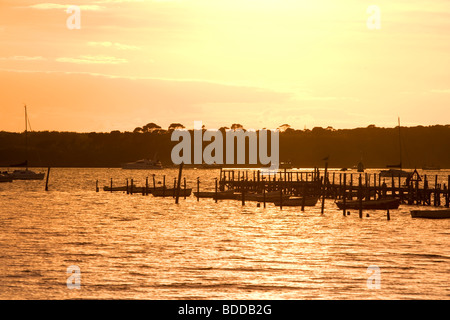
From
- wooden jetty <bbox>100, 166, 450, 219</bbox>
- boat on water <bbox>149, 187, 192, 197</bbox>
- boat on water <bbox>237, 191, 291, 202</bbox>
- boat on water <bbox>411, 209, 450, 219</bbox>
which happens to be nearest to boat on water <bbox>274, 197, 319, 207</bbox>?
wooden jetty <bbox>100, 166, 450, 219</bbox>

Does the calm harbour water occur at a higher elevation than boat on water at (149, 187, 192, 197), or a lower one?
lower

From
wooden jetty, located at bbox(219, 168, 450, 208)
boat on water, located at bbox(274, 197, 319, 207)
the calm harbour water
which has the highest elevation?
wooden jetty, located at bbox(219, 168, 450, 208)

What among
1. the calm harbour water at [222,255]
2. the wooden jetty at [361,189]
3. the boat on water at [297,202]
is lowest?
the calm harbour water at [222,255]

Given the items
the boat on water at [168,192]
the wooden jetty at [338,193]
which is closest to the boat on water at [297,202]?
the wooden jetty at [338,193]

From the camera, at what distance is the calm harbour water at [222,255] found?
26328mm

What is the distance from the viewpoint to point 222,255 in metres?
37.3

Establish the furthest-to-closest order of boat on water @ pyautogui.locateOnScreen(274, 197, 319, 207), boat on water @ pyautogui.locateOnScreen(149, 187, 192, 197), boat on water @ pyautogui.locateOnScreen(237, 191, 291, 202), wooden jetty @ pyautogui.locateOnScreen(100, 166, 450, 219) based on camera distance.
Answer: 1. boat on water @ pyautogui.locateOnScreen(149, 187, 192, 197)
2. boat on water @ pyautogui.locateOnScreen(237, 191, 291, 202)
3. boat on water @ pyautogui.locateOnScreen(274, 197, 319, 207)
4. wooden jetty @ pyautogui.locateOnScreen(100, 166, 450, 219)

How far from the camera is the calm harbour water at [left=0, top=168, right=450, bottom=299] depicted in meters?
26.3

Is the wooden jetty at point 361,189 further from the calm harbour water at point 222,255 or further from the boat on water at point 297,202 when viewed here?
the calm harbour water at point 222,255

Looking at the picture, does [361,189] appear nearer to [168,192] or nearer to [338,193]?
[338,193]

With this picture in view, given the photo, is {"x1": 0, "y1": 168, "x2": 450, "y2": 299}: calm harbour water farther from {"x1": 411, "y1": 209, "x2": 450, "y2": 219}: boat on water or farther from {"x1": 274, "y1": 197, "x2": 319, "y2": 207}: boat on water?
{"x1": 274, "y1": 197, "x2": 319, "y2": 207}: boat on water

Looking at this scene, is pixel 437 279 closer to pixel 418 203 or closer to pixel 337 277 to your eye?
pixel 337 277
